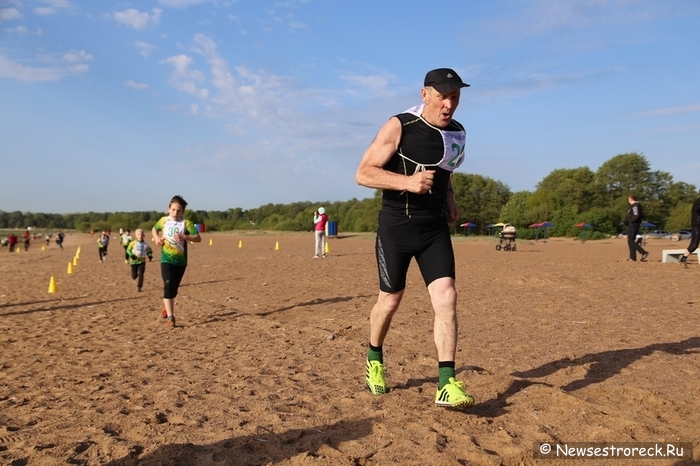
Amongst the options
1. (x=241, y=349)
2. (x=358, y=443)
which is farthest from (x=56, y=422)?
(x=241, y=349)

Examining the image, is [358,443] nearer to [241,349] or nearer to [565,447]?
[565,447]

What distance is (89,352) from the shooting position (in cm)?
677

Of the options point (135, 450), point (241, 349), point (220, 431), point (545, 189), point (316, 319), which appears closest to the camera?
point (135, 450)

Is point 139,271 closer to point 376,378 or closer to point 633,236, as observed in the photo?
point 376,378

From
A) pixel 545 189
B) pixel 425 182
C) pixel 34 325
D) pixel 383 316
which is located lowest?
pixel 34 325

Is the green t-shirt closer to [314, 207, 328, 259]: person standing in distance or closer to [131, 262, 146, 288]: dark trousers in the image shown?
[131, 262, 146, 288]: dark trousers

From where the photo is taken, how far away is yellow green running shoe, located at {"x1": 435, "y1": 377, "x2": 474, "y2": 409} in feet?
12.4

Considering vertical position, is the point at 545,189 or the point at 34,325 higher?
the point at 545,189

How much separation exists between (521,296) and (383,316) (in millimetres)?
6848

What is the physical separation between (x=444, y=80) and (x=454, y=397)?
218 cm

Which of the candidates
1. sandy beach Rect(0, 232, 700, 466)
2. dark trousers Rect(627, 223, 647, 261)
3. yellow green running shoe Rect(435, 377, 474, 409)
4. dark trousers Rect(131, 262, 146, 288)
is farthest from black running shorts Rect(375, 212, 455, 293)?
dark trousers Rect(627, 223, 647, 261)

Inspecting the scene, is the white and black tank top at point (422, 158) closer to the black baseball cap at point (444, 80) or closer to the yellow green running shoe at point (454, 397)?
the black baseball cap at point (444, 80)

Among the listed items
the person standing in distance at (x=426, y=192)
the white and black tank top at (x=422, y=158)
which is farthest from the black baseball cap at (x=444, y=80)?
the white and black tank top at (x=422, y=158)

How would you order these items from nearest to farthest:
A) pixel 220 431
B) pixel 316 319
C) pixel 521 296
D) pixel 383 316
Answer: pixel 220 431
pixel 383 316
pixel 316 319
pixel 521 296
